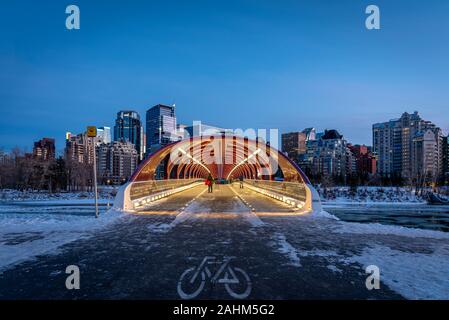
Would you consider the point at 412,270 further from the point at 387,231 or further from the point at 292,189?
the point at 292,189

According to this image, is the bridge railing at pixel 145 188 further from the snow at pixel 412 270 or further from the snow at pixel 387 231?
the snow at pixel 412 270

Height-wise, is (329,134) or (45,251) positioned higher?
(329,134)

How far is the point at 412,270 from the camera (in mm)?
5965

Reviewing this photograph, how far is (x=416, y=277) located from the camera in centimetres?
554

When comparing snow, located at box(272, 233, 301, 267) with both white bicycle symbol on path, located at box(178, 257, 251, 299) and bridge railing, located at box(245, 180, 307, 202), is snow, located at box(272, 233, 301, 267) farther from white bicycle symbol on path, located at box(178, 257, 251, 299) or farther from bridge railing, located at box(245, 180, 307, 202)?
bridge railing, located at box(245, 180, 307, 202)

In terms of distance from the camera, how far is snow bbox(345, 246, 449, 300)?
4.91 m

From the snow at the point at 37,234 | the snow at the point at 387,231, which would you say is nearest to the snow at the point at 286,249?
the snow at the point at 387,231

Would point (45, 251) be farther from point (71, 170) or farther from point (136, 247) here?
point (71, 170)

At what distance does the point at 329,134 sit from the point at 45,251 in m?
202

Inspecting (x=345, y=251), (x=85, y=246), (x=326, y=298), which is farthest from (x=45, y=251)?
(x=345, y=251)

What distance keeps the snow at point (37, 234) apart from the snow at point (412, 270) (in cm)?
709

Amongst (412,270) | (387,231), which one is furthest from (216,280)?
(387,231)

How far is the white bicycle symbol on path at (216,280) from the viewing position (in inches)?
187
